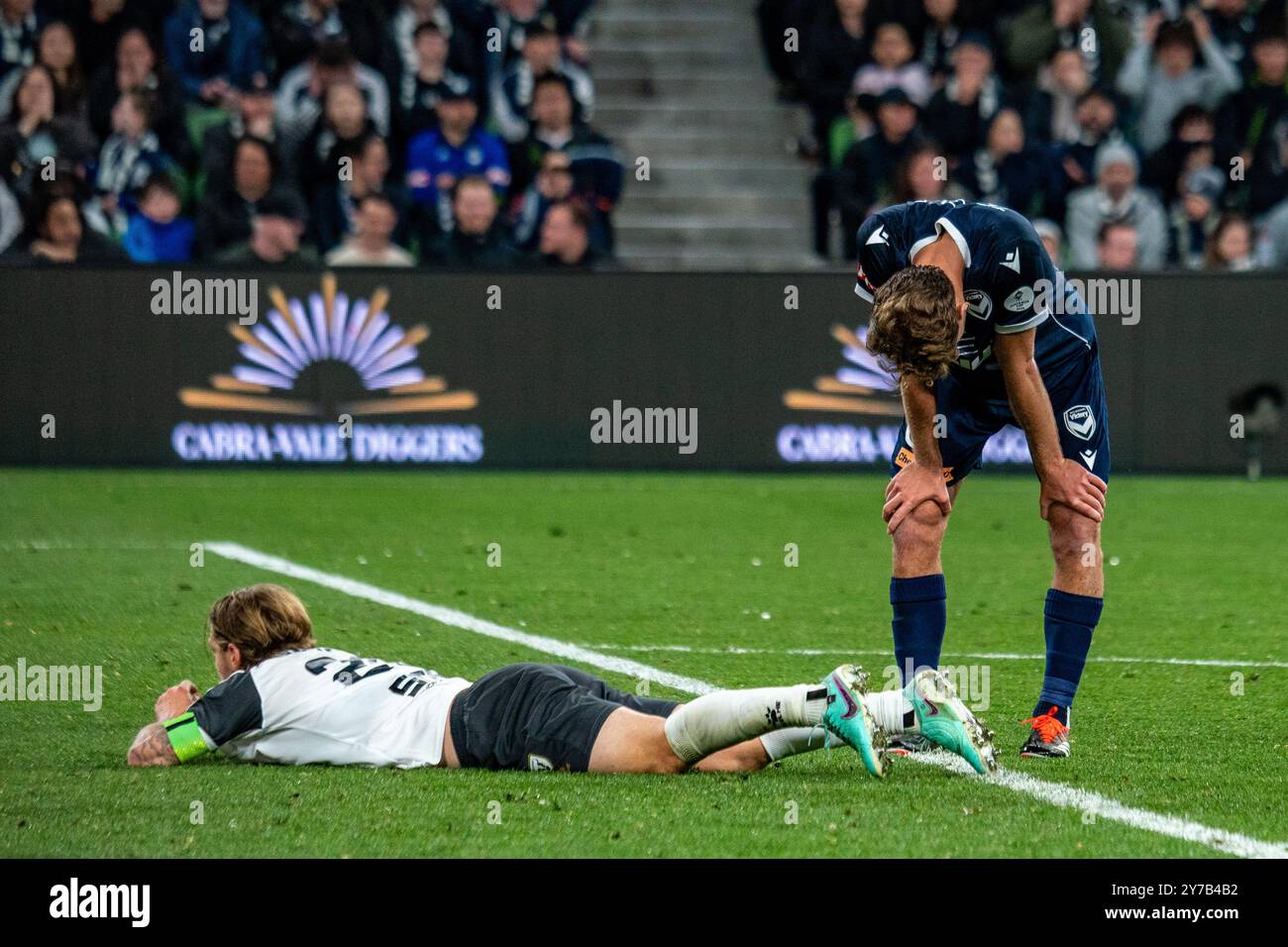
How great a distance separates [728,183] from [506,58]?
2.53 metres

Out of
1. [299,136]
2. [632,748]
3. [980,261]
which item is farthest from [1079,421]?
[299,136]

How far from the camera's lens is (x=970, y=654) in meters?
8.48

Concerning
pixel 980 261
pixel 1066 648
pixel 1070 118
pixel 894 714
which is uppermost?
pixel 1070 118

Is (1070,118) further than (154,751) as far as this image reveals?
Yes

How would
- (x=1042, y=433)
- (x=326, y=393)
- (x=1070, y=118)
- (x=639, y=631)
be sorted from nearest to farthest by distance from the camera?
(x=1042, y=433) < (x=639, y=631) < (x=326, y=393) < (x=1070, y=118)

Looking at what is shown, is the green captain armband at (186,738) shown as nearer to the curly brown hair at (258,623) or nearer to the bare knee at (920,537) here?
the curly brown hair at (258,623)

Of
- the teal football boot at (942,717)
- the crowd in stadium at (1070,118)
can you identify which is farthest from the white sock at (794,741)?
the crowd in stadium at (1070,118)

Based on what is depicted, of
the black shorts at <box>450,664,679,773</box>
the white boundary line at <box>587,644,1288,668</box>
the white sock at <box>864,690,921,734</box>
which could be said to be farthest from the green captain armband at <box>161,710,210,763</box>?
the white boundary line at <box>587,644,1288,668</box>

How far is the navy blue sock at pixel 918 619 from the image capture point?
6.29 metres

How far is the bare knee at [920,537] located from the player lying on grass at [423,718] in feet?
1.73

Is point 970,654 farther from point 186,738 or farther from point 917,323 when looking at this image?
point 186,738

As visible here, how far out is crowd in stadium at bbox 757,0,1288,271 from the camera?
16984 millimetres

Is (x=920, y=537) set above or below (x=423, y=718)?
above

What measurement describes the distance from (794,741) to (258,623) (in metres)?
1.51
